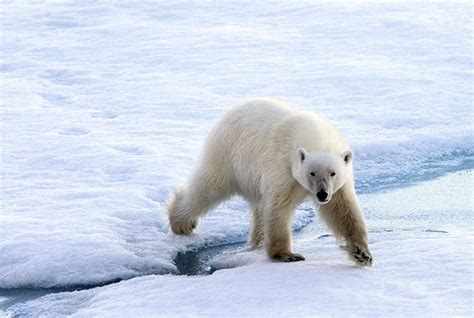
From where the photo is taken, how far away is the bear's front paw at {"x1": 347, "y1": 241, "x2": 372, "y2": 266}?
523cm

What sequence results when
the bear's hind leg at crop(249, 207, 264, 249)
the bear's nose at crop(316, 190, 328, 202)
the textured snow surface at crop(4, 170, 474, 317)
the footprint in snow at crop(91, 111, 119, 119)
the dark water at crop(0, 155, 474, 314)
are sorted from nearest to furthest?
the textured snow surface at crop(4, 170, 474, 317), the bear's nose at crop(316, 190, 328, 202), the dark water at crop(0, 155, 474, 314), the bear's hind leg at crop(249, 207, 264, 249), the footprint in snow at crop(91, 111, 119, 119)

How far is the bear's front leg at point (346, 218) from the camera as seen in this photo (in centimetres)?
545

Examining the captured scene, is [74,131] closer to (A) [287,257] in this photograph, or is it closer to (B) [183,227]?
(B) [183,227]

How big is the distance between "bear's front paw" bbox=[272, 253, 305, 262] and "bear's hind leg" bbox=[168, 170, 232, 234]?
0.76m

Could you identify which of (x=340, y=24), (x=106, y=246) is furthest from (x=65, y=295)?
(x=340, y=24)

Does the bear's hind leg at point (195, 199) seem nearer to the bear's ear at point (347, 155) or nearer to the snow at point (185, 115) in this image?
the snow at point (185, 115)

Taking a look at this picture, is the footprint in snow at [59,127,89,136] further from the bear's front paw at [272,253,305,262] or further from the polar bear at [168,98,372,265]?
the bear's front paw at [272,253,305,262]

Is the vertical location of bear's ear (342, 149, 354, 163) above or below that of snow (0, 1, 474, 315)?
above

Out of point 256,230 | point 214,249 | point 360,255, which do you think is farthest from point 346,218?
point 214,249

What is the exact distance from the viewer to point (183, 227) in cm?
645

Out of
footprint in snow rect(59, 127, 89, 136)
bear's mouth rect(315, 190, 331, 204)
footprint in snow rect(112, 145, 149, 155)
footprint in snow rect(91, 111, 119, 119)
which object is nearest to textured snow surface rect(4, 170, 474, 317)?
bear's mouth rect(315, 190, 331, 204)

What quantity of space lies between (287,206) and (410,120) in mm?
4465

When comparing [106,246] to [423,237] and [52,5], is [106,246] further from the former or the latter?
[52,5]

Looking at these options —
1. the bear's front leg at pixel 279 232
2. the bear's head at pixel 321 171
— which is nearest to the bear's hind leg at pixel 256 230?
the bear's front leg at pixel 279 232
